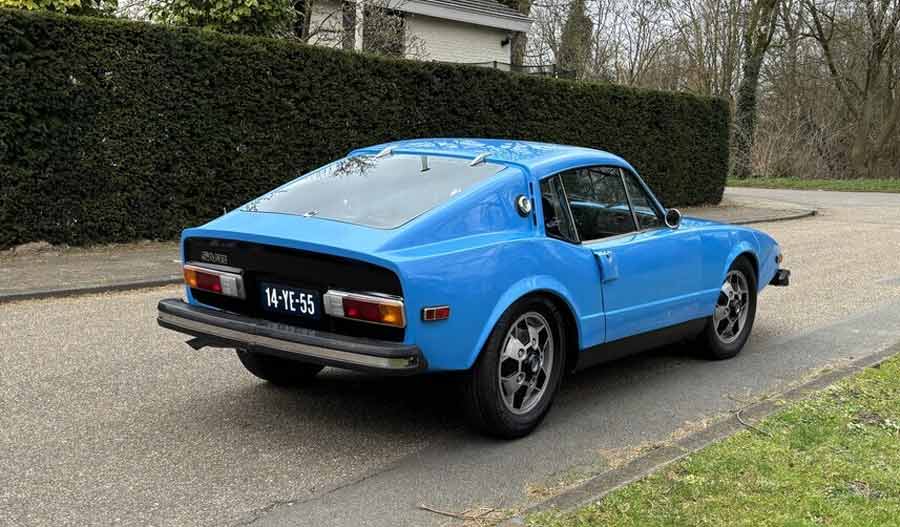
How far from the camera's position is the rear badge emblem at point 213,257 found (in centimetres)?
462

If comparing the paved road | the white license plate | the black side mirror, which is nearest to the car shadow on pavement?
the paved road

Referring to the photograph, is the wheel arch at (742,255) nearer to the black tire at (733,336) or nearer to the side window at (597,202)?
the black tire at (733,336)

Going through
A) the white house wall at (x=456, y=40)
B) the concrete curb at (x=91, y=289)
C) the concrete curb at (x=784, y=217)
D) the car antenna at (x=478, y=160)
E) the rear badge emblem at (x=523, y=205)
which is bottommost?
the concrete curb at (x=91, y=289)

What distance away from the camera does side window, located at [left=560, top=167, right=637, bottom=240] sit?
5.17m

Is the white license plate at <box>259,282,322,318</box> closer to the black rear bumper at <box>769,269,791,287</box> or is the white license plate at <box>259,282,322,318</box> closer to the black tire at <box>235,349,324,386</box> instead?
the black tire at <box>235,349,324,386</box>

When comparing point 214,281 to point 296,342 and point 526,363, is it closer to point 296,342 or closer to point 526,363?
point 296,342

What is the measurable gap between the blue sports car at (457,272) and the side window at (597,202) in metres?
0.01

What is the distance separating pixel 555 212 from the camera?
4980 mm

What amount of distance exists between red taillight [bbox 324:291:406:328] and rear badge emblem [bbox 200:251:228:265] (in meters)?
0.76

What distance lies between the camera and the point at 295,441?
4551 millimetres

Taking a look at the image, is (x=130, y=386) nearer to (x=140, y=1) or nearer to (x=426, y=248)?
(x=426, y=248)

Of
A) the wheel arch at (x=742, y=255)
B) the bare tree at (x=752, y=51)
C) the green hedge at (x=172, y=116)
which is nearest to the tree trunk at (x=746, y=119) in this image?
the bare tree at (x=752, y=51)

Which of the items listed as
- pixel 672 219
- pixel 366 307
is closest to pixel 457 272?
pixel 366 307

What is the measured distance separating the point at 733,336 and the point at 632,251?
179 centimetres
